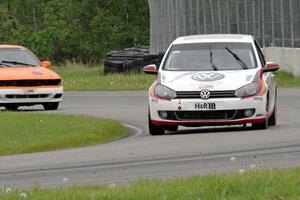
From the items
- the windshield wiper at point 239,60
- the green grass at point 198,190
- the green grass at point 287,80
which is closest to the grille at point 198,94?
the windshield wiper at point 239,60

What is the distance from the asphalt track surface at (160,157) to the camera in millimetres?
12781

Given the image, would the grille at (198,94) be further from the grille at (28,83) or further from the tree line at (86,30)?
the tree line at (86,30)

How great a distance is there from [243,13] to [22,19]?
181 ft

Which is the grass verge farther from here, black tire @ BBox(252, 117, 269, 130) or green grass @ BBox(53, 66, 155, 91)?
black tire @ BBox(252, 117, 269, 130)

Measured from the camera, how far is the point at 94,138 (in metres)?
19.1

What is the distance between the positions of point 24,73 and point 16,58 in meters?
1.29

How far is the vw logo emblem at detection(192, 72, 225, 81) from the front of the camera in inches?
739

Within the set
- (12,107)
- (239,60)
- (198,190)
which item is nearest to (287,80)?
(12,107)

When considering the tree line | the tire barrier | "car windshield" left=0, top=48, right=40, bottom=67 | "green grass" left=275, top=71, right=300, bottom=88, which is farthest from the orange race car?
the tree line

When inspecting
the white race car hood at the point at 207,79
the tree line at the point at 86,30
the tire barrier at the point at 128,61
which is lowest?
the tree line at the point at 86,30

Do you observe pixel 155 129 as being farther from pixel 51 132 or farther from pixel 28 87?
pixel 28 87

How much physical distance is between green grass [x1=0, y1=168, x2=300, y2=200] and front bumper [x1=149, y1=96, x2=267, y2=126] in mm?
7409

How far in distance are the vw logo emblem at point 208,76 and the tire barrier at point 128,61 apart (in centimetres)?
2452

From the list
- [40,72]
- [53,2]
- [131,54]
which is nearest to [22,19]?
[53,2]
